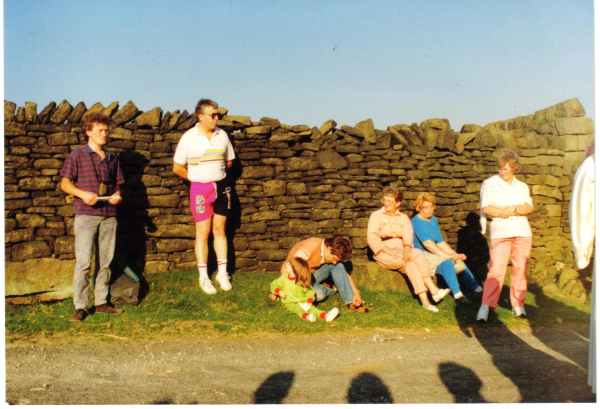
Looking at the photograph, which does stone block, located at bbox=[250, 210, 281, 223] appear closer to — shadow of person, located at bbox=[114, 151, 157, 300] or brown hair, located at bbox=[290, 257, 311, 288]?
shadow of person, located at bbox=[114, 151, 157, 300]

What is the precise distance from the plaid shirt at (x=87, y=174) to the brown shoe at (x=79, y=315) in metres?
1.00

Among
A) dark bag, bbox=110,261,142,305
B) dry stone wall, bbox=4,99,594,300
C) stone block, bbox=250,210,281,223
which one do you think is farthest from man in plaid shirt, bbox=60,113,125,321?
stone block, bbox=250,210,281,223

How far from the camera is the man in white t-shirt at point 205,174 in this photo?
269 inches

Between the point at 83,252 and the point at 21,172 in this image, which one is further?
the point at 21,172

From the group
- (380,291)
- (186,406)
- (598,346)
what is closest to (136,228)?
(380,291)

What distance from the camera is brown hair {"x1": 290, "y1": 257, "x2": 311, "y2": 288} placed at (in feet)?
20.7

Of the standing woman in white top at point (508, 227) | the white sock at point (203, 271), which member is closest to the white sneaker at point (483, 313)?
the standing woman in white top at point (508, 227)

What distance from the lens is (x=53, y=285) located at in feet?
21.2

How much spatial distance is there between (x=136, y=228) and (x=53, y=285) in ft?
4.25

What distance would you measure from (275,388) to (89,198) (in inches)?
112

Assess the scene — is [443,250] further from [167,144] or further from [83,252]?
[83,252]

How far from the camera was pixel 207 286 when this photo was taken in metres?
6.75

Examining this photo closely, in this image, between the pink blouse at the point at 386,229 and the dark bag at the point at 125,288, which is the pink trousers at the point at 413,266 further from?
the dark bag at the point at 125,288

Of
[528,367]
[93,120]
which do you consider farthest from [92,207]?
[528,367]
